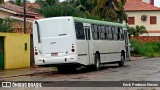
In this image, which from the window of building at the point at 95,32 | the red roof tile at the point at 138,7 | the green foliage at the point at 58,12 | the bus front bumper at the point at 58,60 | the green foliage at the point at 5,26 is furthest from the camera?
the red roof tile at the point at 138,7

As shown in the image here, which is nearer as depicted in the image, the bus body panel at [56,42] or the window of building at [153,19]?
the bus body panel at [56,42]

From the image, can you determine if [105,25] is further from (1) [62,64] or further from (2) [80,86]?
(2) [80,86]

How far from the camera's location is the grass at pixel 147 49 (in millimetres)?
56188

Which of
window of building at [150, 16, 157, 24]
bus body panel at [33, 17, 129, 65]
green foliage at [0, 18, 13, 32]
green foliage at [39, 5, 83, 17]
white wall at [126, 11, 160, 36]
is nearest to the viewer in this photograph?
bus body panel at [33, 17, 129, 65]

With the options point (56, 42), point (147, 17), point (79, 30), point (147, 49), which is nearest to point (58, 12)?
point (79, 30)

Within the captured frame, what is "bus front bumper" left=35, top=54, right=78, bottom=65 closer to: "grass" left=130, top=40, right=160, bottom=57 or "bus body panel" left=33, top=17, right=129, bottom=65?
"bus body panel" left=33, top=17, right=129, bottom=65

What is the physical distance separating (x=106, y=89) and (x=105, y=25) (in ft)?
45.0

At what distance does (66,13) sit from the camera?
44156 mm

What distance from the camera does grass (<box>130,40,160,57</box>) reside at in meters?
56.2

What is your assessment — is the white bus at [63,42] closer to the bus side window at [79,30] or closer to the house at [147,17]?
the bus side window at [79,30]

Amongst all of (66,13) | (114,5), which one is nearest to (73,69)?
(66,13)

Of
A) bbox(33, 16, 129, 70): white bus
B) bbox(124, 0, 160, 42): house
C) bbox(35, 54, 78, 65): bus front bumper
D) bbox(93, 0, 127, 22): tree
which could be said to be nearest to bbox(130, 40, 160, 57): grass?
bbox(93, 0, 127, 22): tree

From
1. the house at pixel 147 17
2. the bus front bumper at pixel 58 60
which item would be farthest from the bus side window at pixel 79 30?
the house at pixel 147 17

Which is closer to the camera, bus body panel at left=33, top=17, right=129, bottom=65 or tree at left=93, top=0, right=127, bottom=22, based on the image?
bus body panel at left=33, top=17, right=129, bottom=65
